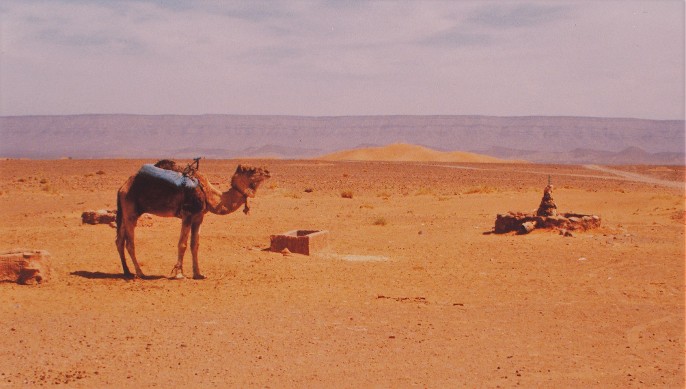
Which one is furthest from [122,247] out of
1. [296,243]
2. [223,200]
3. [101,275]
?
[296,243]

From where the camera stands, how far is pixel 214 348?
8.73 m

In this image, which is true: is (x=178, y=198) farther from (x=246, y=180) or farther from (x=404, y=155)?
(x=404, y=155)

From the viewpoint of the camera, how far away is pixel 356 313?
1073cm

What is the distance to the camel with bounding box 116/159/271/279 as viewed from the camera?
40.1 feet

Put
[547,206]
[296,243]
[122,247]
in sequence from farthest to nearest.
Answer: [547,206]
[296,243]
[122,247]

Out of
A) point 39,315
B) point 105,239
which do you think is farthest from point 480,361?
point 105,239

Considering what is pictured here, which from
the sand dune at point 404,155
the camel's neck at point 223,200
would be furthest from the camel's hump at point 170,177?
the sand dune at point 404,155

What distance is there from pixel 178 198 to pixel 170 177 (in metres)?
0.37

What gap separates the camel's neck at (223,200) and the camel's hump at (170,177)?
0.96ft

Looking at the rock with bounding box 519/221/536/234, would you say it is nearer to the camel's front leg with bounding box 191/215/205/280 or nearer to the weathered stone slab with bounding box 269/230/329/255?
the weathered stone slab with bounding box 269/230/329/255

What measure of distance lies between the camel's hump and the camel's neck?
0.29 m

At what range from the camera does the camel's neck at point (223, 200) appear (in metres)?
12.4

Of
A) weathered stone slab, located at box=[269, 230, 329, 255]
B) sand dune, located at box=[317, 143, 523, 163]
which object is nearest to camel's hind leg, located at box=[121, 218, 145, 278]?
weathered stone slab, located at box=[269, 230, 329, 255]

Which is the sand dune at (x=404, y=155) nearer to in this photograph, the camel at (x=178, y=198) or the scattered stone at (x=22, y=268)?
the camel at (x=178, y=198)
